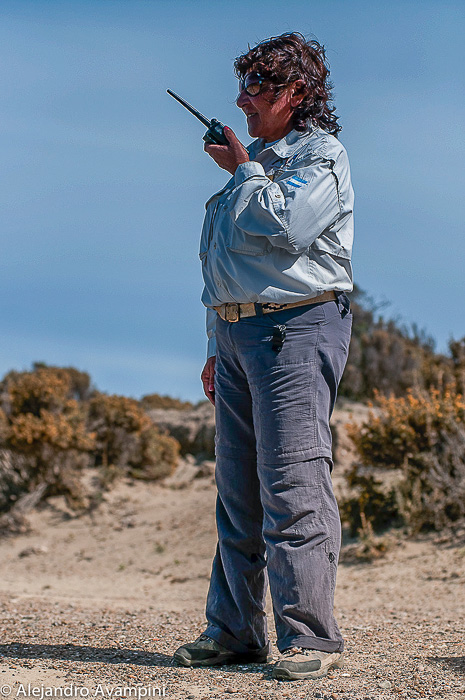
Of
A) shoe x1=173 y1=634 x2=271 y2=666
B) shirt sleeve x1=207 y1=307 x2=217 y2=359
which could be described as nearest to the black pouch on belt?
shirt sleeve x1=207 y1=307 x2=217 y2=359

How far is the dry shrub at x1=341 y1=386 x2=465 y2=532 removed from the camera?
7.07 meters

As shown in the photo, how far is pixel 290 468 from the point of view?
2.72m

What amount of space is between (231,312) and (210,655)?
1.36 m

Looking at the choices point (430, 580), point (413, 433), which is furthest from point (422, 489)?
point (430, 580)

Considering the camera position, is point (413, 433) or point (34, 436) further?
point (34, 436)

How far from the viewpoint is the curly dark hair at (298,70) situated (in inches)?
114

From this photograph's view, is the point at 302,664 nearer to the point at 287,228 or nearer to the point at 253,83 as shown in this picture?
the point at 287,228

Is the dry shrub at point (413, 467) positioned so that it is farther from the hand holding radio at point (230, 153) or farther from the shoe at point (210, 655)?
the hand holding radio at point (230, 153)

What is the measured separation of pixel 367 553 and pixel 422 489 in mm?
A: 862

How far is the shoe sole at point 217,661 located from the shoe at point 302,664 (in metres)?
0.37

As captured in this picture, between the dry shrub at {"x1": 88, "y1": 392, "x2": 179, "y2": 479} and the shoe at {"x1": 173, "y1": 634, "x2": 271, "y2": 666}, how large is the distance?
8690mm

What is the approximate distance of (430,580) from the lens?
20.3 feet

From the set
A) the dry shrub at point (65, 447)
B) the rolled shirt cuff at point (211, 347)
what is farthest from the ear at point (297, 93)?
the dry shrub at point (65, 447)

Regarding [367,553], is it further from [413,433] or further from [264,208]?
[264,208]
